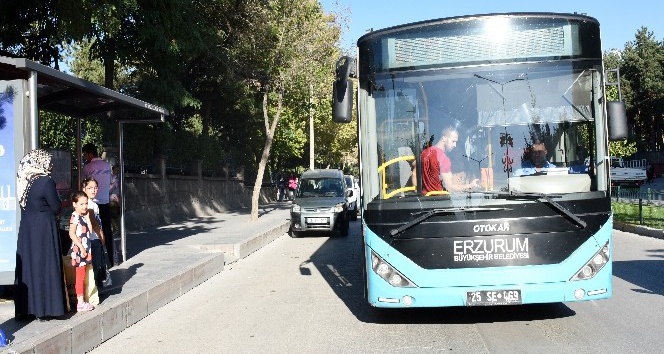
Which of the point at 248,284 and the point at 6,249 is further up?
the point at 6,249

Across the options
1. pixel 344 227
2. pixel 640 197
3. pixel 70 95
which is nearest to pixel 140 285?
pixel 70 95

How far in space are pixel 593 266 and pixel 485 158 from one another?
1.49 meters

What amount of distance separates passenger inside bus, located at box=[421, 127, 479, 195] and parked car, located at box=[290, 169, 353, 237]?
42.7 feet

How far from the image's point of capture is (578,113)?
293 inches

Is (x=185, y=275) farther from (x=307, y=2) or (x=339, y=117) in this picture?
(x=307, y=2)

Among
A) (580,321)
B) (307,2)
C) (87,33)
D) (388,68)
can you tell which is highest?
(307,2)

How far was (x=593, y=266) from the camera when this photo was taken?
7102mm

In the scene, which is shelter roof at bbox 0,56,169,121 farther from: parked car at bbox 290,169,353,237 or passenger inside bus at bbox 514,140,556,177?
parked car at bbox 290,169,353,237

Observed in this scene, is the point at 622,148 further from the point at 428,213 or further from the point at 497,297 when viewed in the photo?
the point at 428,213

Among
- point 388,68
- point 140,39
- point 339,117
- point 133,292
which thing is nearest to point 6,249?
point 133,292

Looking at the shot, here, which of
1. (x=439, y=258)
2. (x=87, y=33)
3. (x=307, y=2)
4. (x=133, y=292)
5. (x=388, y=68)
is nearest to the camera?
(x=439, y=258)

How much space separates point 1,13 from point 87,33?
218 centimetres

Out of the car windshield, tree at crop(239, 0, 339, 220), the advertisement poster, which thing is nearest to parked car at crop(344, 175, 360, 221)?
the car windshield

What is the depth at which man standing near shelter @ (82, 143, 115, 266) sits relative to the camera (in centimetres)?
1146
